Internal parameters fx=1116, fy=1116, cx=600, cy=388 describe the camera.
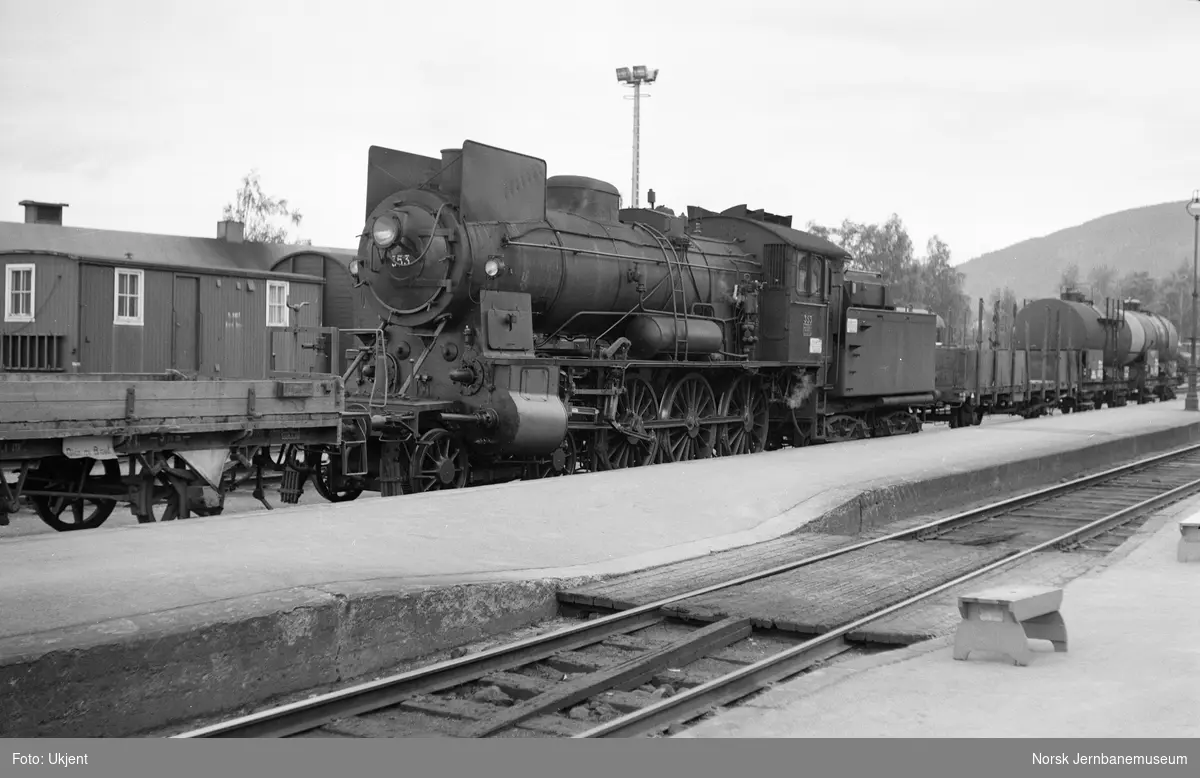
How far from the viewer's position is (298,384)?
1062 centimetres

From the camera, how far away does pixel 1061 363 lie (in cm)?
3344

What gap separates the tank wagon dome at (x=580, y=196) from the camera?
1530 cm

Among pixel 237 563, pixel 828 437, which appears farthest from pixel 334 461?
pixel 828 437

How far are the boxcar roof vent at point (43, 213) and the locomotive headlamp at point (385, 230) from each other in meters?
19.4

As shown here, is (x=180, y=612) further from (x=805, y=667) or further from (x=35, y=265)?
(x=35, y=265)

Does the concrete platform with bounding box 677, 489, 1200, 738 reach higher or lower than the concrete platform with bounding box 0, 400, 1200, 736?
lower

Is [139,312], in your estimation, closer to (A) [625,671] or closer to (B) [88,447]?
(B) [88,447]

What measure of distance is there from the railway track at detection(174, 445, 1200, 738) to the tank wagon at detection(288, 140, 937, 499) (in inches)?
183

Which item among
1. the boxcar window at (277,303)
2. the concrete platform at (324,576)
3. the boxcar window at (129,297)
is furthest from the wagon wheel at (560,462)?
the boxcar window at (277,303)

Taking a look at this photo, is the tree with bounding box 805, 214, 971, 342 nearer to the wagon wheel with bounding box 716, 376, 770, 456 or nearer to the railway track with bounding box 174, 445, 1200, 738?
the wagon wheel with bounding box 716, 376, 770, 456

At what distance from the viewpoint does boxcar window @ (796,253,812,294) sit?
727 inches

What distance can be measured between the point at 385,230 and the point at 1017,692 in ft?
30.2

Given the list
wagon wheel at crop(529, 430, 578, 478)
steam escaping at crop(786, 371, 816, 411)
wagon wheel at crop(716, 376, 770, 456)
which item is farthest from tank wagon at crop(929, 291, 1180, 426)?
wagon wheel at crop(529, 430, 578, 478)
